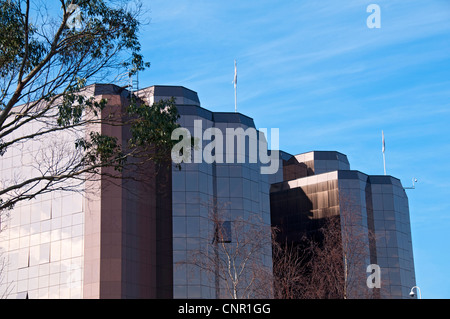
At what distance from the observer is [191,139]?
1318 inches

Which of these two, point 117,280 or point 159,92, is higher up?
point 159,92

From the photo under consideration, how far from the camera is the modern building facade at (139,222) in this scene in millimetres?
67125

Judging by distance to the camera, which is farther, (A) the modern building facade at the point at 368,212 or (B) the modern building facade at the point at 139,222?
(A) the modern building facade at the point at 368,212

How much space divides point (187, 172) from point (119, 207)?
7.38 meters

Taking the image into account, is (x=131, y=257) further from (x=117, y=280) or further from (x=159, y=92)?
(x=159, y=92)

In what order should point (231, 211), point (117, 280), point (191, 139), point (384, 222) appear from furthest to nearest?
point (384, 222) < point (231, 211) < point (117, 280) < point (191, 139)

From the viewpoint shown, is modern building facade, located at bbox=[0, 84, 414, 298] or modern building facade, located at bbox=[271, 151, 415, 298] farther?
Result: modern building facade, located at bbox=[271, 151, 415, 298]

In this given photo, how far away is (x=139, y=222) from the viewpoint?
69.9m

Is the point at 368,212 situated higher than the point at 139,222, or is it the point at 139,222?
the point at 368,212

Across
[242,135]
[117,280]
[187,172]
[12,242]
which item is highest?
[242,135]

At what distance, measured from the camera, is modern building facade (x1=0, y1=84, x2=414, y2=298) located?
67.1m

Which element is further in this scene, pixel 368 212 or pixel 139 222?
pixel 368 212
